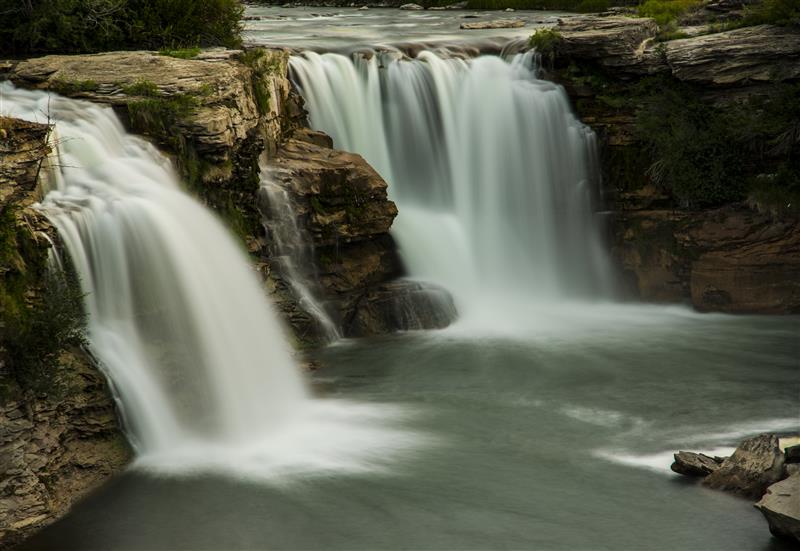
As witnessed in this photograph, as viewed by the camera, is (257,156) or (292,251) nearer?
(257,156)

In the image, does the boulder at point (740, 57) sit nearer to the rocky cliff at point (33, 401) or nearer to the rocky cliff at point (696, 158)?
the rocky cliff at point (696, 158)

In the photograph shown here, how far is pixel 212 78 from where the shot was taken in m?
15.3

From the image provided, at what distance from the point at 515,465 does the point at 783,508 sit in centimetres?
285

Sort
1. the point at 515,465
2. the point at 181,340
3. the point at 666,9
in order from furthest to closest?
the point at 666,9
the point at 181,340
the point at 515,465

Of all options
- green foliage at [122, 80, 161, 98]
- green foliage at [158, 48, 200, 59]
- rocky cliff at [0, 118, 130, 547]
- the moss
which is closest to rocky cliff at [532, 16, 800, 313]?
green foliage at [158, 48, 200, 59]

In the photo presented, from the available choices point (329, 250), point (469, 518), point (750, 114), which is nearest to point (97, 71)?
point (329, 250)

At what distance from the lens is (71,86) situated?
14719 millimetres

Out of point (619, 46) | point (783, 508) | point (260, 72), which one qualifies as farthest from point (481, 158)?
point (783, 508)

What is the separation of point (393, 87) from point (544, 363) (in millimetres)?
6390

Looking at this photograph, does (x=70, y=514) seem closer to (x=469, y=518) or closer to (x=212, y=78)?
(x=469, y=518)

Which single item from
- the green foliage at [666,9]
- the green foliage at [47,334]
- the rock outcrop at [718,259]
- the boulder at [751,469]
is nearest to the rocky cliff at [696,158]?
the rock outcrop at [718,259]

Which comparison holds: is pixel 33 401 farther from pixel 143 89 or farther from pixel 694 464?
pixel 694 464

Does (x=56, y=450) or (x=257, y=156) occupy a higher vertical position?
(x=257, y=156)

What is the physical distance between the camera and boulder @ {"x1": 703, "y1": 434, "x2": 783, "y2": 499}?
10312 millimetres
